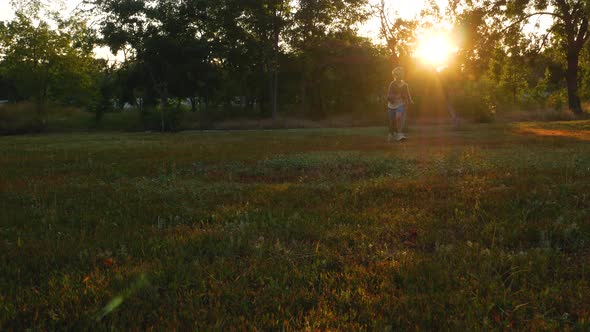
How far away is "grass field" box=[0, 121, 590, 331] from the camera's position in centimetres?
275

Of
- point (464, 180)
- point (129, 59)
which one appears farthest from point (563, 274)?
point (129, 59)

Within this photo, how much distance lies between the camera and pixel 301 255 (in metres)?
3.81

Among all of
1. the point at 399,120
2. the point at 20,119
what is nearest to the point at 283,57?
the point at 20,119

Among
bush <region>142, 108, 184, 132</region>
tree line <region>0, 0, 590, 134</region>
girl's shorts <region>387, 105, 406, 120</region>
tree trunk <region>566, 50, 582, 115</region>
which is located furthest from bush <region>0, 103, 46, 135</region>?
tree trunk <region>566, 50, 582, 115</region>

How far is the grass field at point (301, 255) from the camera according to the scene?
2750 mm

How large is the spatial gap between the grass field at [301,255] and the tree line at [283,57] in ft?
98.1

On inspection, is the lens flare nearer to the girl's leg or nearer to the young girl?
the young girl

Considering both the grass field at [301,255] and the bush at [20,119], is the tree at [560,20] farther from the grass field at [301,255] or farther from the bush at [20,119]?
the bush at [20,119]

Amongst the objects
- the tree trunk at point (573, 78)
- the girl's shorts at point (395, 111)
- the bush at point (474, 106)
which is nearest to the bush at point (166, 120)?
the girl's shorts at point (395, 111)

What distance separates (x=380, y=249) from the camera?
13.0ft

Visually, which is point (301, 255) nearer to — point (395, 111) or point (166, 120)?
point (395, 111)

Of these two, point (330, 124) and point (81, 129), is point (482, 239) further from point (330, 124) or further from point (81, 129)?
point (81, 129)

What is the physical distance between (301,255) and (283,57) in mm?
49286

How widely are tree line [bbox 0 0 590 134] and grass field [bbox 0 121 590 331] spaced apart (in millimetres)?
29895
